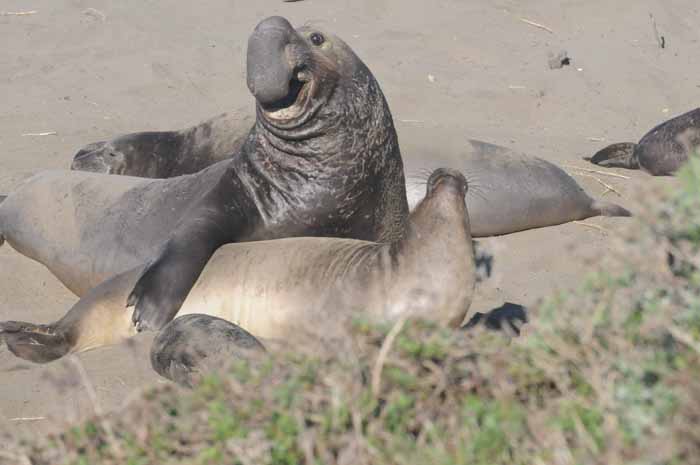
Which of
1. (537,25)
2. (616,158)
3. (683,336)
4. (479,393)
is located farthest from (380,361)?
(537,25)

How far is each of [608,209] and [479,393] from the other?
457cm

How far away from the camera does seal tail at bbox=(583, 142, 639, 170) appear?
8039mm

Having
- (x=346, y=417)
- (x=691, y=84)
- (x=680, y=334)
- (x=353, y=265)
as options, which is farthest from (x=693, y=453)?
(x=691, y=84)

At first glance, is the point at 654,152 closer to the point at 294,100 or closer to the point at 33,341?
the point at 294,100

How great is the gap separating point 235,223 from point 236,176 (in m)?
0.42

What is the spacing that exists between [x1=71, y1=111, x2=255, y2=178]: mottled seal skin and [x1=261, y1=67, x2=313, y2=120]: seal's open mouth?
1.44 meters

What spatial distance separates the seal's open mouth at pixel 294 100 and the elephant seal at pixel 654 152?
9.24 ft

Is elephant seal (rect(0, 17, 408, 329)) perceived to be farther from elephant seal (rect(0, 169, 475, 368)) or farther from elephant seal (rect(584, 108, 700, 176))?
elephant seal (rect(584, 108, 700, 176))

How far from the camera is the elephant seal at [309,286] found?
4434 mm

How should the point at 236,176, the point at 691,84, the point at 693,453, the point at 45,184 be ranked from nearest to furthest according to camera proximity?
the point at 693,453 < the point at 236,176 < the point at 45,184 < the point at 691,84

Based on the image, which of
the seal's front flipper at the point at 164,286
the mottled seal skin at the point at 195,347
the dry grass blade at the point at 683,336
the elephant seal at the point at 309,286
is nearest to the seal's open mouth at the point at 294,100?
the elephant seal at the point at 309,286

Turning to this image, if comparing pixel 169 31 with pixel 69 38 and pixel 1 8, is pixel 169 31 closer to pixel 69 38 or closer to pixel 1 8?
pixel 69 38

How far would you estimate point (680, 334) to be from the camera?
2.31 meters

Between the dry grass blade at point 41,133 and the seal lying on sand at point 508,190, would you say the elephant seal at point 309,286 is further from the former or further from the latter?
the dry grass blade at point 41,133
